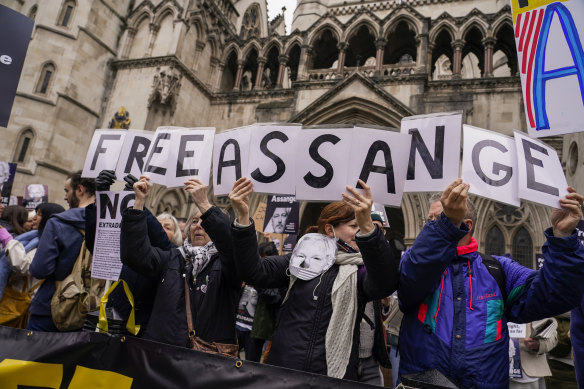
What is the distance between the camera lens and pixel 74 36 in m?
14.3

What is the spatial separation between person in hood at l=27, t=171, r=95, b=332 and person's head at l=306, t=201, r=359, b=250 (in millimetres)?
2235

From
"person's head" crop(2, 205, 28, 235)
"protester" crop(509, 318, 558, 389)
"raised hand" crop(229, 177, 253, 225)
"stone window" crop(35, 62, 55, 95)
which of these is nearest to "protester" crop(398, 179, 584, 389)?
"raised hand" crop(229, 177, 253, 225)

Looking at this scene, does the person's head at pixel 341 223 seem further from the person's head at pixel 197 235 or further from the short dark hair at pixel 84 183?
the short dark hair at pixel 84 183

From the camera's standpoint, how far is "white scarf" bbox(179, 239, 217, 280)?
2822 mm

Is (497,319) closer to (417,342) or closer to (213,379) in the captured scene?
(417,342)

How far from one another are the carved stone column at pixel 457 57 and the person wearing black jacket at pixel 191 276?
13.4 m

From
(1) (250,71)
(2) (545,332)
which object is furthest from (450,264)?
(1) (250,71)

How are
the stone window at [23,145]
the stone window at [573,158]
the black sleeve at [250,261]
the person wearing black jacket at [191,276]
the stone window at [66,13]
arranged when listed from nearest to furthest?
1. the black sleeve at [250,261]
2. the person wearing black jacket at [191,276]
3. the stone window at [573,158]
4. the stone window at [23,145]
5. the stone window at [66,13]

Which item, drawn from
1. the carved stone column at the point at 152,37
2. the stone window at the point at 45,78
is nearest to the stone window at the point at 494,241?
the carved stone column at the point at 152,37

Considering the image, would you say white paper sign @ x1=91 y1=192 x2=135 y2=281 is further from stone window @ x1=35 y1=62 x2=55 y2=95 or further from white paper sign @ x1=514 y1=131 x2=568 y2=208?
stone window @ x1=35 y1=62 x2=55 y2=95

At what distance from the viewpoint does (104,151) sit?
4008 millimetres

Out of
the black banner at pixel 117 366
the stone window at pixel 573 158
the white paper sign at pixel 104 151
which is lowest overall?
the black banner at pixel 117 366

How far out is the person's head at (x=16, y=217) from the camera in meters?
4.46

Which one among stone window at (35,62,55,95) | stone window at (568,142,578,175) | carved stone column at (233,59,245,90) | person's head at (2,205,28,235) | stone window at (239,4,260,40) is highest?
stone window at (239,4,260,40)
